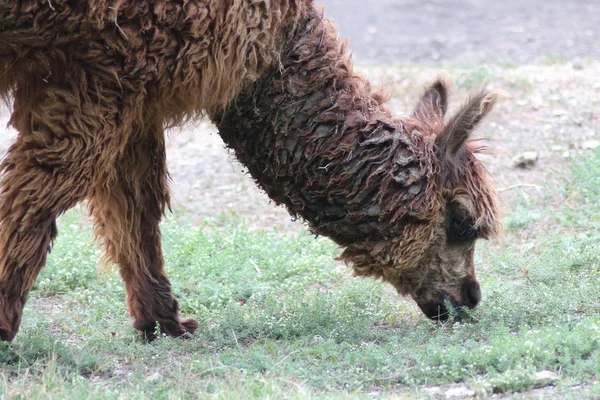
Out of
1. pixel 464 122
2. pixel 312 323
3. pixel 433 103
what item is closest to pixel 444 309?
pixel 312 323

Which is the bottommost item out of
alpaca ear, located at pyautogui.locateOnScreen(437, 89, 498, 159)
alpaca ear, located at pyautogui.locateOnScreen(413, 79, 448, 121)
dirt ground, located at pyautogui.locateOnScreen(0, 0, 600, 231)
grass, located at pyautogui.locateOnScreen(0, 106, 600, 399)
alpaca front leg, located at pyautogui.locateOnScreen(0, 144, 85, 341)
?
grass, located at pyautogui.locateOnScreen(0, 106, 600, 399)

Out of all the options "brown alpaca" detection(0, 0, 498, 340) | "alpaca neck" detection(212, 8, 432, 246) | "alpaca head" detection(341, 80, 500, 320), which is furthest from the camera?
"alpaca head" detection(341, 80, 500, 320)

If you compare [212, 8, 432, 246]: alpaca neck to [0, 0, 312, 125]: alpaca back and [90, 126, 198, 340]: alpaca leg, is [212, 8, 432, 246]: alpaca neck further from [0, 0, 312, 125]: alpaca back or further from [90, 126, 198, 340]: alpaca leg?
[90, 126, 198, 340]: alpaca leg

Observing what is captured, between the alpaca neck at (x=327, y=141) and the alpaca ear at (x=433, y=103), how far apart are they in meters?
0.34

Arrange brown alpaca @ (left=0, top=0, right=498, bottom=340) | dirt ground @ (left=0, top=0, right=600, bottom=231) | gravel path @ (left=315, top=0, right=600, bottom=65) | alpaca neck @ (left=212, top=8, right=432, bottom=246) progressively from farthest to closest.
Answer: gravel path @ (left=315, top=0, right=600, bottom=65) < dirt ground @ (left=0, top=0, right=600, bottom=231) < alpaca neck @ (left=212, top=8, right=432, bottom=246) < brown alpaca @ (left=0, top=0, right=498, bottom=340)

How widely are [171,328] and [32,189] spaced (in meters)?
1.54

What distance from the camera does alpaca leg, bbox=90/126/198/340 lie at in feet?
18.7

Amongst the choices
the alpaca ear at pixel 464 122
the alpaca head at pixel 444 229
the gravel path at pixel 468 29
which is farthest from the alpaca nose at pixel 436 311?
the gravel path at pixel 468 29

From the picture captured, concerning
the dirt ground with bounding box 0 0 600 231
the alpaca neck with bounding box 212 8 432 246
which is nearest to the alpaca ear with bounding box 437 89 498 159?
the alpaca neck with bounding box 212 8 432 246

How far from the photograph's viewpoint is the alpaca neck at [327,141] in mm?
5227

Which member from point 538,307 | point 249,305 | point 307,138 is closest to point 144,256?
point 249,305

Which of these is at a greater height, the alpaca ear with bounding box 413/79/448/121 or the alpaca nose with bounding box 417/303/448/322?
the alpaca ear with bounding box 413/79/448/121

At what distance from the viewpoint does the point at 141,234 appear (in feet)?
19.2

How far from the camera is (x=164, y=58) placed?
4.65 m
